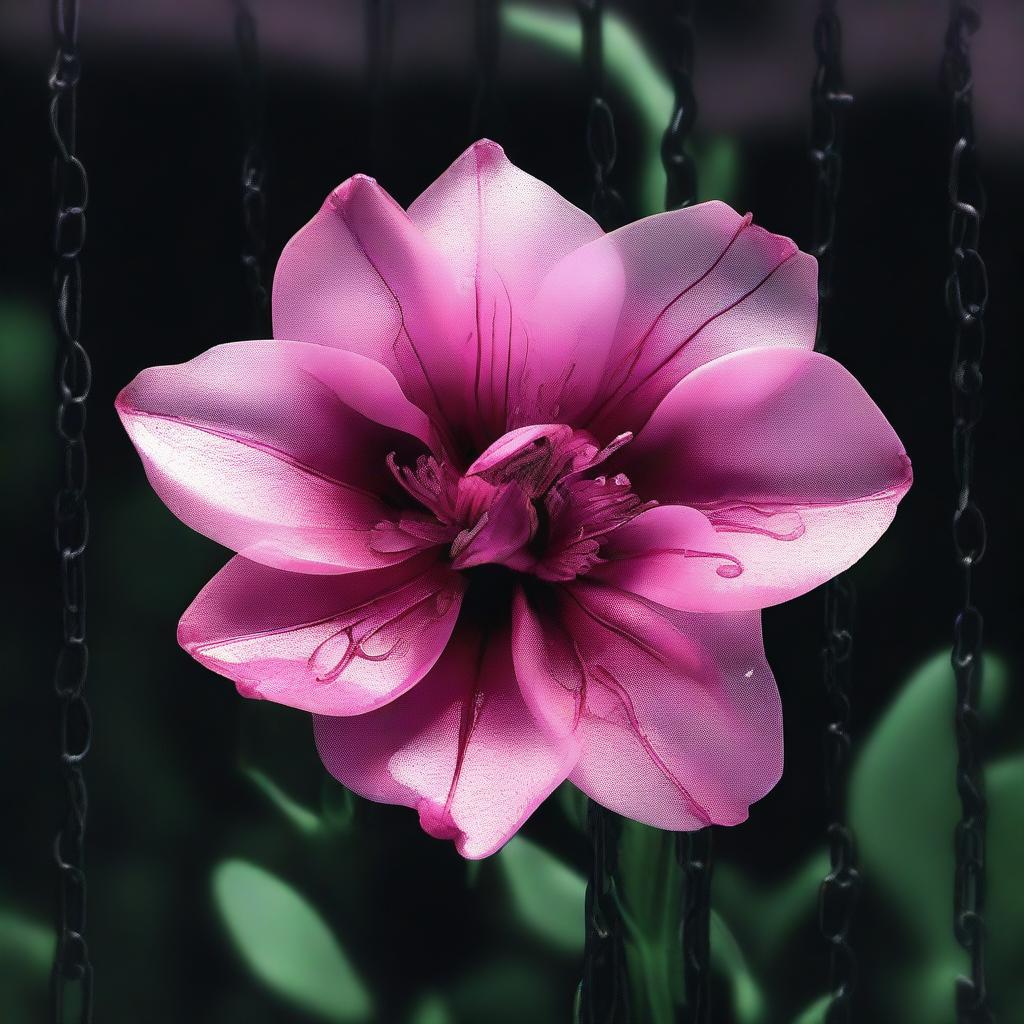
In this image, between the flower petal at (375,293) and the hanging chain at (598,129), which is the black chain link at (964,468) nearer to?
the hanging chain at (598,129)

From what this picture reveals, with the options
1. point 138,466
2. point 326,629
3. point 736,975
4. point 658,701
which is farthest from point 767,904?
point 138,466

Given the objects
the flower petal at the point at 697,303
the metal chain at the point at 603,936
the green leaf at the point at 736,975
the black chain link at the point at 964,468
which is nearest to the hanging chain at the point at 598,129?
the flower petal at the point at 697,303

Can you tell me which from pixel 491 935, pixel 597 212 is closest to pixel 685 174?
pixel 597 212

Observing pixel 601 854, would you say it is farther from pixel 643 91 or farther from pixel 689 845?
pixel 643 91

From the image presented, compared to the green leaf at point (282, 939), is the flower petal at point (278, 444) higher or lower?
higher

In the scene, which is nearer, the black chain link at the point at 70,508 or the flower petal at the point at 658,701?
the flower petal at the point at 658,701

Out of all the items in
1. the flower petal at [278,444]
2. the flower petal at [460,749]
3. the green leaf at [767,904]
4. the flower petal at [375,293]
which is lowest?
the green leaf at [767,904]

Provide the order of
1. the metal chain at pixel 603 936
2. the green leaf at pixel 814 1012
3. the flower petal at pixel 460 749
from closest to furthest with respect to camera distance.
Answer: the flower petal at pixel 460 749, the metal chain at pixel 603 936, the green leaf at pixel 814 1012
